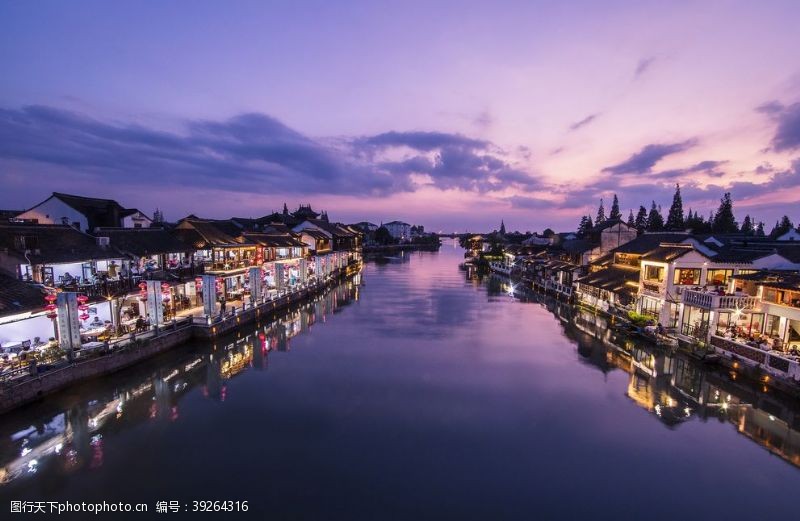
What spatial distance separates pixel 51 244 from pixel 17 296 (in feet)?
20.2

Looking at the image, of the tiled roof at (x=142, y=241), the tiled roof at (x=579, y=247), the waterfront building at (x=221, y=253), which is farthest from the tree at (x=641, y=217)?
the tiled roof at (x=142, y=241)

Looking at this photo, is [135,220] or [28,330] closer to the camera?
[28,330]

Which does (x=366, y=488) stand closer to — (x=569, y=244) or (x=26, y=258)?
(x=26, y=258)

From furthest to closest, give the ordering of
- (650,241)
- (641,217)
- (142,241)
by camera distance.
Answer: (641,217) → (650,241) → (142,241)

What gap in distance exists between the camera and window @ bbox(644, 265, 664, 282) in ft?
95.4

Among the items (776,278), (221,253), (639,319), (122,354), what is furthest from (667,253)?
(221,253)

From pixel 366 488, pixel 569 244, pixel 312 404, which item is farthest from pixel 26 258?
pixel 569 244

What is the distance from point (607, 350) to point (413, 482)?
19.8 m

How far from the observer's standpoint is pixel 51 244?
72.9ft

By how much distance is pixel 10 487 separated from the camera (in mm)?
11305

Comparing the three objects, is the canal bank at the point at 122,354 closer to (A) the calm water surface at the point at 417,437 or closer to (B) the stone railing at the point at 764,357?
(A) the calm water surface at the point at 417,437

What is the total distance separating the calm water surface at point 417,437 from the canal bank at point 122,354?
0.59 metres

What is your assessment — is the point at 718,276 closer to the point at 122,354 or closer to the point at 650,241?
the point at 650,241

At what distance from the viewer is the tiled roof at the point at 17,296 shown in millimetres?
16516
